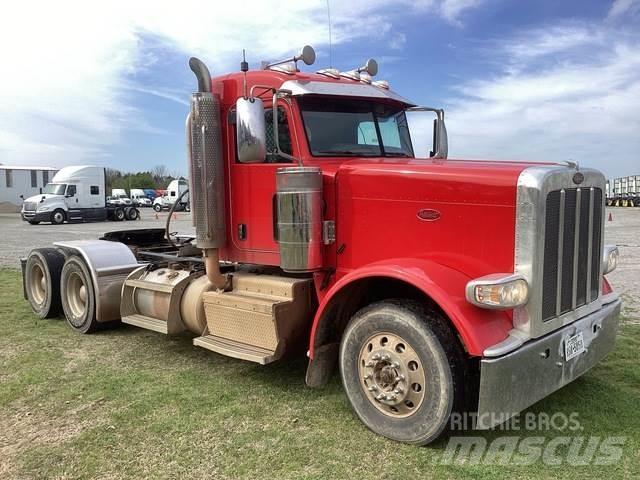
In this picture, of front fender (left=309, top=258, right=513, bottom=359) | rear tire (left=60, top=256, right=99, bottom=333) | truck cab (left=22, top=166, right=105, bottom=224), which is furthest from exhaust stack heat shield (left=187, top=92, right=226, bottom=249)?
truck cab (left=22, top=166, right=105, bottom=224)

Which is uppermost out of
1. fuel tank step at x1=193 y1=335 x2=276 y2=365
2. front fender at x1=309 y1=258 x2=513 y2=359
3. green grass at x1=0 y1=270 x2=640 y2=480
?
front fender at x1=309 y1=258 x2=513 y2=359

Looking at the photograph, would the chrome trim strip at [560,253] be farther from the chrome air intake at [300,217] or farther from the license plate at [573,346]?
the chrome air intake at [300,217]

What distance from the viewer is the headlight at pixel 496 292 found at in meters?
3.41

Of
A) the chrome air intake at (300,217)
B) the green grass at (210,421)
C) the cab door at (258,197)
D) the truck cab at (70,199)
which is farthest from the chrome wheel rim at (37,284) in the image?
the truck cab at (70,199)

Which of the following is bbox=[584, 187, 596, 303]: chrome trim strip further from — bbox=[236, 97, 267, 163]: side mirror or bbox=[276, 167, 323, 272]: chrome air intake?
bbox=[236, 97, 267, 163]: side mirror

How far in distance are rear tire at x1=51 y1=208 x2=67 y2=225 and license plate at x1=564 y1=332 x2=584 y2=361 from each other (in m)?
33.1

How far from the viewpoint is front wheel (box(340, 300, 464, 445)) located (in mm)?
3619

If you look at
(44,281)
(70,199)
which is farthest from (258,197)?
(70,199)

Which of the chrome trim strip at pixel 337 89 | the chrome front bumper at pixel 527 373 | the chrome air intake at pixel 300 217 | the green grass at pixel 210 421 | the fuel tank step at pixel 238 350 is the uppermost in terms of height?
the chrome trim strip at pixel 337 89

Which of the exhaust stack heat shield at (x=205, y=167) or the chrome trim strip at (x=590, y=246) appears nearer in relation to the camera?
the chrome trim strip at (x=590, y=246)

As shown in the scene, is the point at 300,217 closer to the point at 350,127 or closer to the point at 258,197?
the point at 258,197

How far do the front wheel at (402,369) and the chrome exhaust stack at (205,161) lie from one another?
176cm

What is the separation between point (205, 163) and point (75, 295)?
137 inches

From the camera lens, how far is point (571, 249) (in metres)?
3.93
